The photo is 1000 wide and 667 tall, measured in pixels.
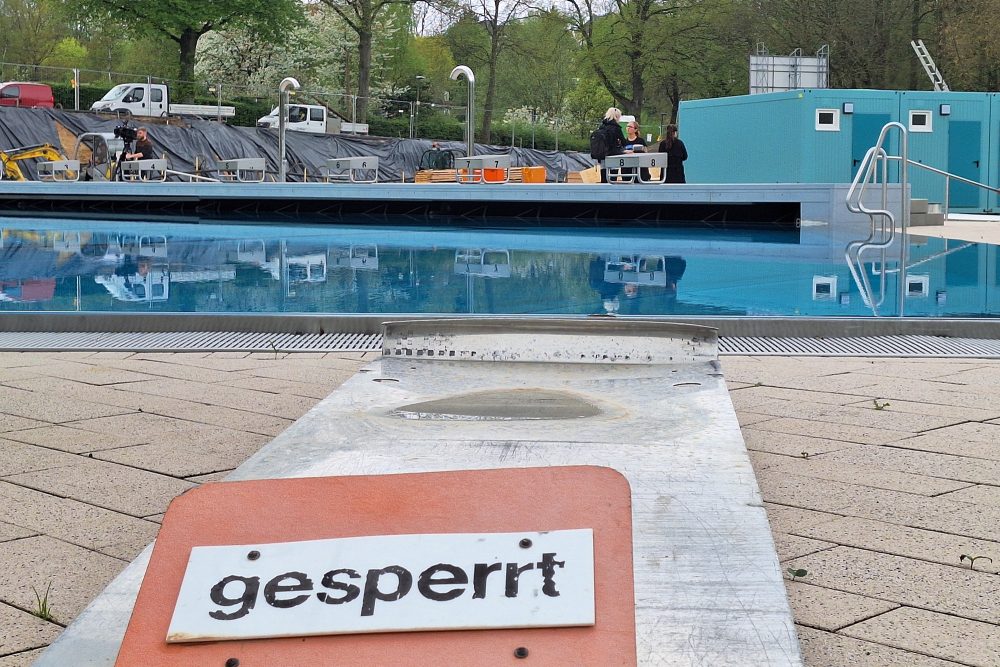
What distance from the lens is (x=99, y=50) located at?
58.4m

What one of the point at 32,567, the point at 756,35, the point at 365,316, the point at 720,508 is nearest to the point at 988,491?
the point at 720,508

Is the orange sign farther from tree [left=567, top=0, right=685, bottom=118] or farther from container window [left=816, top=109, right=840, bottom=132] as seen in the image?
tree [left=567, top=0, right=685, bottom=118]

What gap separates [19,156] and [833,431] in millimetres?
24217

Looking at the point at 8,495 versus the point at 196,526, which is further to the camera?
the point at 8,495

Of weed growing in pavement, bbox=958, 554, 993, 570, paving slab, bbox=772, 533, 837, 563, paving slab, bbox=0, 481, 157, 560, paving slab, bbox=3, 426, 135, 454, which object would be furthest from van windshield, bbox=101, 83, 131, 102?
weed growing in pavement, bbox=958, 554, 993, 570

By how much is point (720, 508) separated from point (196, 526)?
1.05m

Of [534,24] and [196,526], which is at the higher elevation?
[534,24]

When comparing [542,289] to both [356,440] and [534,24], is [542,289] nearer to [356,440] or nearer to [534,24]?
[356,440]

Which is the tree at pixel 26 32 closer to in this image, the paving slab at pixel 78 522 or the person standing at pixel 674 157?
the person standing at pixel 674 157

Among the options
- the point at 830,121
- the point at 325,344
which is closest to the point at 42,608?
the point at 325,344

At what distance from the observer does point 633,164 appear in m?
18.5

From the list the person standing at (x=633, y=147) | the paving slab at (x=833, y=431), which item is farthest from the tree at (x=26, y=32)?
the paving slab at (x=833, y=431)

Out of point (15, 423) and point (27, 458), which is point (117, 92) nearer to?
point (15, 423)

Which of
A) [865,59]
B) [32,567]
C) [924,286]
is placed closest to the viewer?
[32,567]
